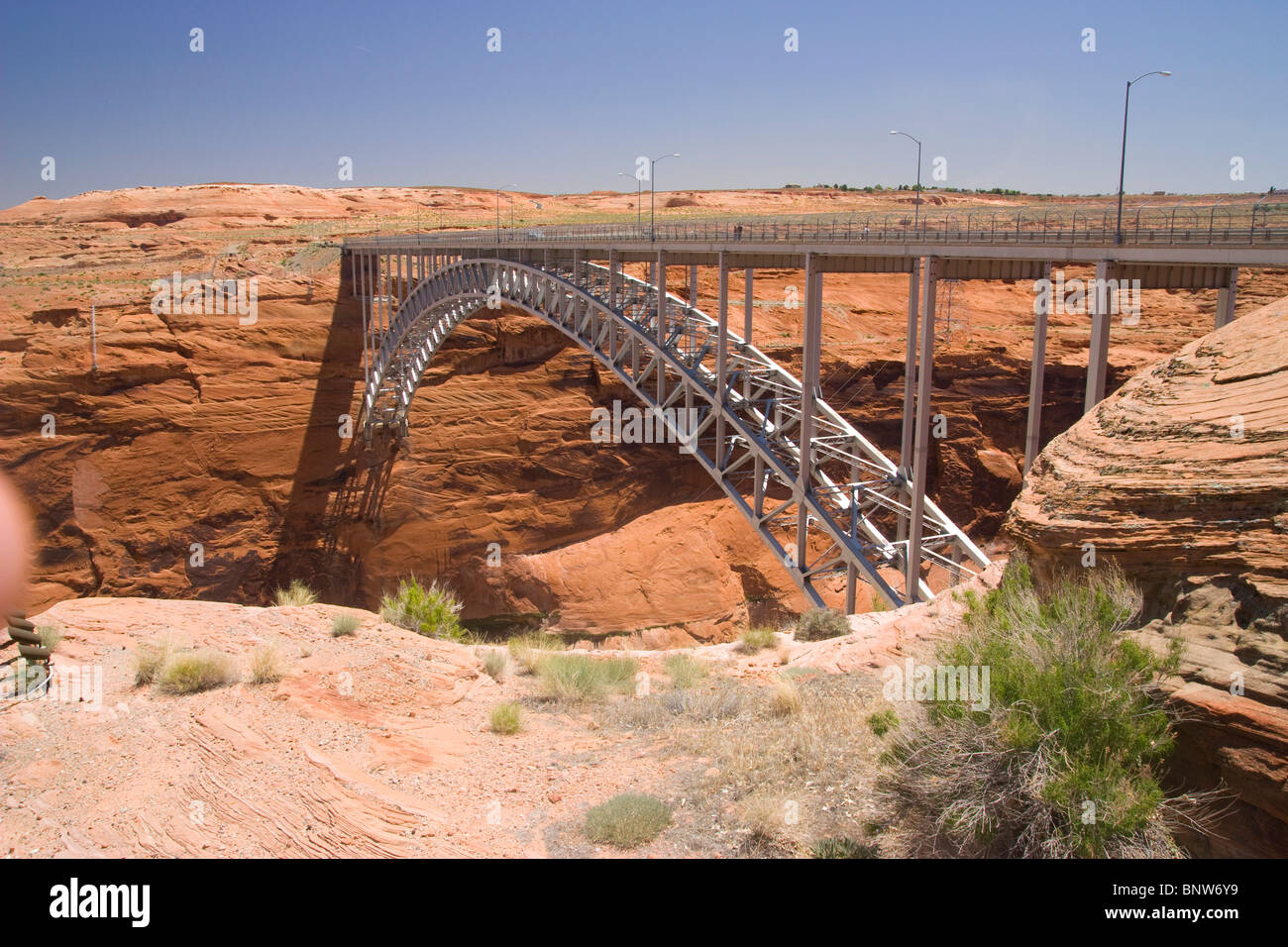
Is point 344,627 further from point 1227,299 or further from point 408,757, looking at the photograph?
point 1227,299

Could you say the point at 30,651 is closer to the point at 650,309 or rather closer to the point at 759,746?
the point at 759,746

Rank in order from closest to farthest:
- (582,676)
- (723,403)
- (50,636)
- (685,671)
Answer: (50,636)
(582,676)
(685,671)
(723,403)

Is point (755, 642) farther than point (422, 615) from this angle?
No

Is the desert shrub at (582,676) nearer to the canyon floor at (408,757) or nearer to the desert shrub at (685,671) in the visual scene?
the canyon floor at (408,757)

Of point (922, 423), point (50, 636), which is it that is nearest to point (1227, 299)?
point (922, 423)

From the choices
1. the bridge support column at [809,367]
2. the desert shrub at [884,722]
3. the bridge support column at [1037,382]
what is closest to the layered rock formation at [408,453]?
the bridge support column at [809,367]
